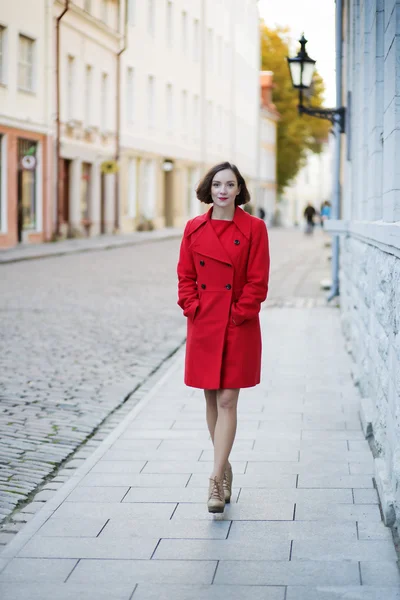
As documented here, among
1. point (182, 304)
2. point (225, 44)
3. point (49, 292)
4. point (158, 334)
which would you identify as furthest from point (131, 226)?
point (182, 304)

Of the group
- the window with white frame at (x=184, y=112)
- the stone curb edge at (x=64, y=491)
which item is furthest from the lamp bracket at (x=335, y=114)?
the window with white frame at (x=184, y=112)

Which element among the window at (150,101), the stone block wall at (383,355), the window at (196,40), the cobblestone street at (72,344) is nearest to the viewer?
the stone block wall at (383,355)

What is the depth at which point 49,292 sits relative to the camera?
19.1 m

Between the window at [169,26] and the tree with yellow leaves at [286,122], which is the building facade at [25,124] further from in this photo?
the tree with yellow leaves at [286,122]

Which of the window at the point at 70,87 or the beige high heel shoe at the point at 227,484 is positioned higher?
the window at the point at 70,87

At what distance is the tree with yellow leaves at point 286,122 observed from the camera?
74625 mm

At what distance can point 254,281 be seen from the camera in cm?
561

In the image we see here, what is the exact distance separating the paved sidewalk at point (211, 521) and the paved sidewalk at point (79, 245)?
Result: 19400mm

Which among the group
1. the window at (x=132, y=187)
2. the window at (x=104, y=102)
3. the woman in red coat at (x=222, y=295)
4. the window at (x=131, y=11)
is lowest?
the woman in red coat at (x=222, y=295)

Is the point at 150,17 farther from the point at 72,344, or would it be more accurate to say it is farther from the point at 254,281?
the point at 254,281

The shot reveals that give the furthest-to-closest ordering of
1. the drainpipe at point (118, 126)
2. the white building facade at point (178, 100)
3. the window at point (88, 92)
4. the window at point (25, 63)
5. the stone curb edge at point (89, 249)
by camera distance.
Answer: the white building facade at point (178, 100)
the drainpipe at point (118, 126)
the window at point (88, 92)
the window at point (25, 63)
the stone curb edge at point (89, 249)

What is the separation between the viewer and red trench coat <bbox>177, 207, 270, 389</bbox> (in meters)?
5.62

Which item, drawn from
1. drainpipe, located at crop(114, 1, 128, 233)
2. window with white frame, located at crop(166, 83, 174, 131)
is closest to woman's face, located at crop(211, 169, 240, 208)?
drainpipe, located at crop(114, 1, 128, 233)

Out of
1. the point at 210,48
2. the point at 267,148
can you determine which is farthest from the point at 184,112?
the point at 267,148
